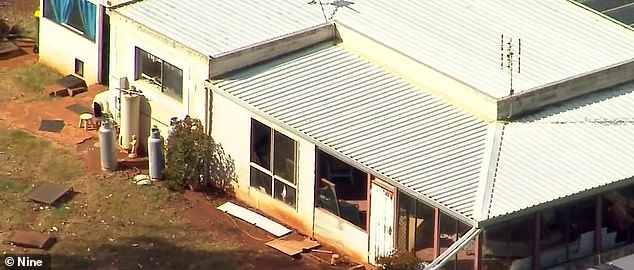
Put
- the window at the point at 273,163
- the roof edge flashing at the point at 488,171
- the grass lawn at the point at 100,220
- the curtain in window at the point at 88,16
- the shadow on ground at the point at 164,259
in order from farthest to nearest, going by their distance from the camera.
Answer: the curtain in window at the point at 88,16
the window at the point at 273,163
the grass lawn at the point at 100,220
the shadow on ground at the point at 164,259
the roof edge flashing at the point at 488,171

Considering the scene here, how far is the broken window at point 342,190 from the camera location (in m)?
34.7

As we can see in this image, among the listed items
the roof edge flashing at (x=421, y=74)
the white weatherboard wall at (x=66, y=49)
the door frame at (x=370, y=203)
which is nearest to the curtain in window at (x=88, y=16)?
the white weatherboard wall at (x=66, y=49)

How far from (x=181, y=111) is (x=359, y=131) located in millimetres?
4877

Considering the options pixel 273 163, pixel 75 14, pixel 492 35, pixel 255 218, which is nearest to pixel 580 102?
pixel 492 35

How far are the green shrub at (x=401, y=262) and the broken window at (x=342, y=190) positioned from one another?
146cm

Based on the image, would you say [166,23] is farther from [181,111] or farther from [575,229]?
[575,229]

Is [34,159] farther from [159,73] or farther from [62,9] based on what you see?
[62,9]

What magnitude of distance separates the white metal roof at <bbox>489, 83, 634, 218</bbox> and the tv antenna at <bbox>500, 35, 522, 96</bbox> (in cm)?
119

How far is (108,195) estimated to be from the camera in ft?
124

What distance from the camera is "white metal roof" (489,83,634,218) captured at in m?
33.0

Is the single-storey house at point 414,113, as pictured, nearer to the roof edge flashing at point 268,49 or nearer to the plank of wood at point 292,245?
the roof edge flashing at point 268,49

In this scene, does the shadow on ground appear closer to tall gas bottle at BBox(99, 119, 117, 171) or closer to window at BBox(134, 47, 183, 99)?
tall gas bottle at BBox(99, 119, 117, 171)

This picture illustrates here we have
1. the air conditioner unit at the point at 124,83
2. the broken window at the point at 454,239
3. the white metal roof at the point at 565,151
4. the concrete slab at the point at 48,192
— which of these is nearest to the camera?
the broken window at the point at 454,239

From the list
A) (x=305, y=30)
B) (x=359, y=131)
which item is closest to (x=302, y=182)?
(x=359, y=131)
